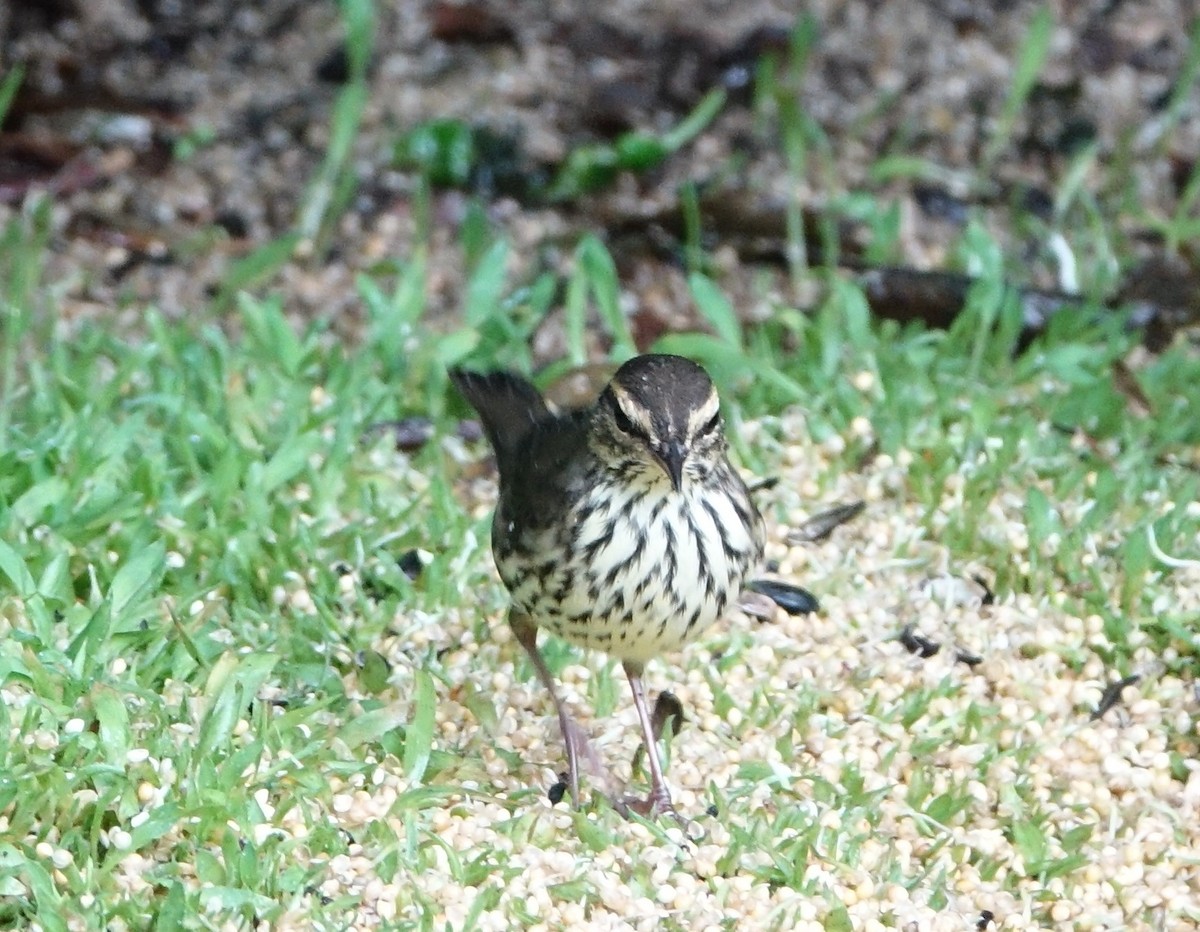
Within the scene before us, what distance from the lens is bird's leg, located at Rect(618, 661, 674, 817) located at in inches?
167

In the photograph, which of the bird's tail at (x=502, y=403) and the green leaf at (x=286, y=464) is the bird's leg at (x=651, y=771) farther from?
the green leaf at (x=286, y=464)

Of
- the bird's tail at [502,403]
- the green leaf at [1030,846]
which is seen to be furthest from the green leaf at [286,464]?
the green leaf at [1030,846]

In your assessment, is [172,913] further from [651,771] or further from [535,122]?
[535,122]

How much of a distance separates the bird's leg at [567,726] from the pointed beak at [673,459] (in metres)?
0.66

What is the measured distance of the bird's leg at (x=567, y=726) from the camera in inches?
169

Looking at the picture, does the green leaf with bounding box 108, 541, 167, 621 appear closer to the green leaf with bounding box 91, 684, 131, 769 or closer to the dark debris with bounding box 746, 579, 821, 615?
the green leaf with bounding box 91, 684, 131, 769

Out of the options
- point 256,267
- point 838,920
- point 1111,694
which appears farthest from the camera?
point 256,267

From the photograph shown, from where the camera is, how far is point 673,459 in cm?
386

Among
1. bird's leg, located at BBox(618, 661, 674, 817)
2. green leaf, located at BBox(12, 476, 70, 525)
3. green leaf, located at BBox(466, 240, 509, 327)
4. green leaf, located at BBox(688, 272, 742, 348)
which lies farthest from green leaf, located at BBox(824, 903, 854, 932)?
green leaf, located at BBox(466, 240, 509, 327)

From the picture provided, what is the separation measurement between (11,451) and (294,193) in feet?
6.92

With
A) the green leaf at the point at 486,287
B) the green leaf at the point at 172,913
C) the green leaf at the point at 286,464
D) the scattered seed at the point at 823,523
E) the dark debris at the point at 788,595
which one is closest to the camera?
the green leaf at the point at 172,913

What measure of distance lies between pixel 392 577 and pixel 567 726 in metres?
0.74

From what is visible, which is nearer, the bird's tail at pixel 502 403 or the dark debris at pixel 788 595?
the bird's tail at pixel 502 403

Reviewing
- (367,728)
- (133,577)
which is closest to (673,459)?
(367,728)
